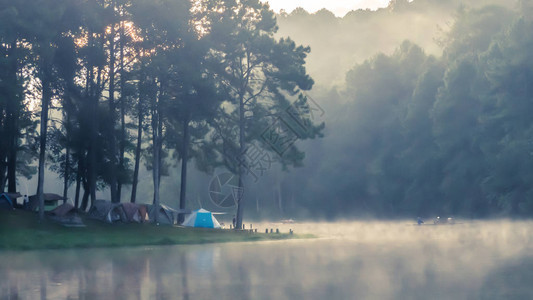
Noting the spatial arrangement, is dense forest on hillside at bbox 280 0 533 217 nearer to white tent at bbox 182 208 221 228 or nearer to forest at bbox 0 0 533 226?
forest at bbox 0 0 533 226

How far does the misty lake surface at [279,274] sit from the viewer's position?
2125cm

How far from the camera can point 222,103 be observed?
76.8 meters

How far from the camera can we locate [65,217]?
54375 millimetres

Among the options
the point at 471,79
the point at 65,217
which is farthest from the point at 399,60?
the point at 65,217

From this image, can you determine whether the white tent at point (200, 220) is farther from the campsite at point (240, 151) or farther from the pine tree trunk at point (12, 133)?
the pine tree trunk at point (12, 133)

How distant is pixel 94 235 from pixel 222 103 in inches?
1124

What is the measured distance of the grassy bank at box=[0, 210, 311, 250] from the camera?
4631 cm

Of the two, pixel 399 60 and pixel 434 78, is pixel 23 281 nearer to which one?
pixel 434 78

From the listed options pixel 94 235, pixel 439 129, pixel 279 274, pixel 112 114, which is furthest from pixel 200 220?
pixel 279 274

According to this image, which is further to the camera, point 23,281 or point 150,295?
point 23,281

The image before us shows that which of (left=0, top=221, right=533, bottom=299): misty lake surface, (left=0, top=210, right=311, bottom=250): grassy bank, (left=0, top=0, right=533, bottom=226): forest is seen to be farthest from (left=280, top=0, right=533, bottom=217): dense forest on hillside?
(left=0, top=221, right=533, bottom=299): misty lake surface

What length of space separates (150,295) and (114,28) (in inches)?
1695

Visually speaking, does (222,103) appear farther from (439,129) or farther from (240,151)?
(439,129)

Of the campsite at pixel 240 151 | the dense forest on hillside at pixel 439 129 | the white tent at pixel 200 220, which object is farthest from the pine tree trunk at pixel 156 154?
the dense forest on hillside at pixel 439 129
